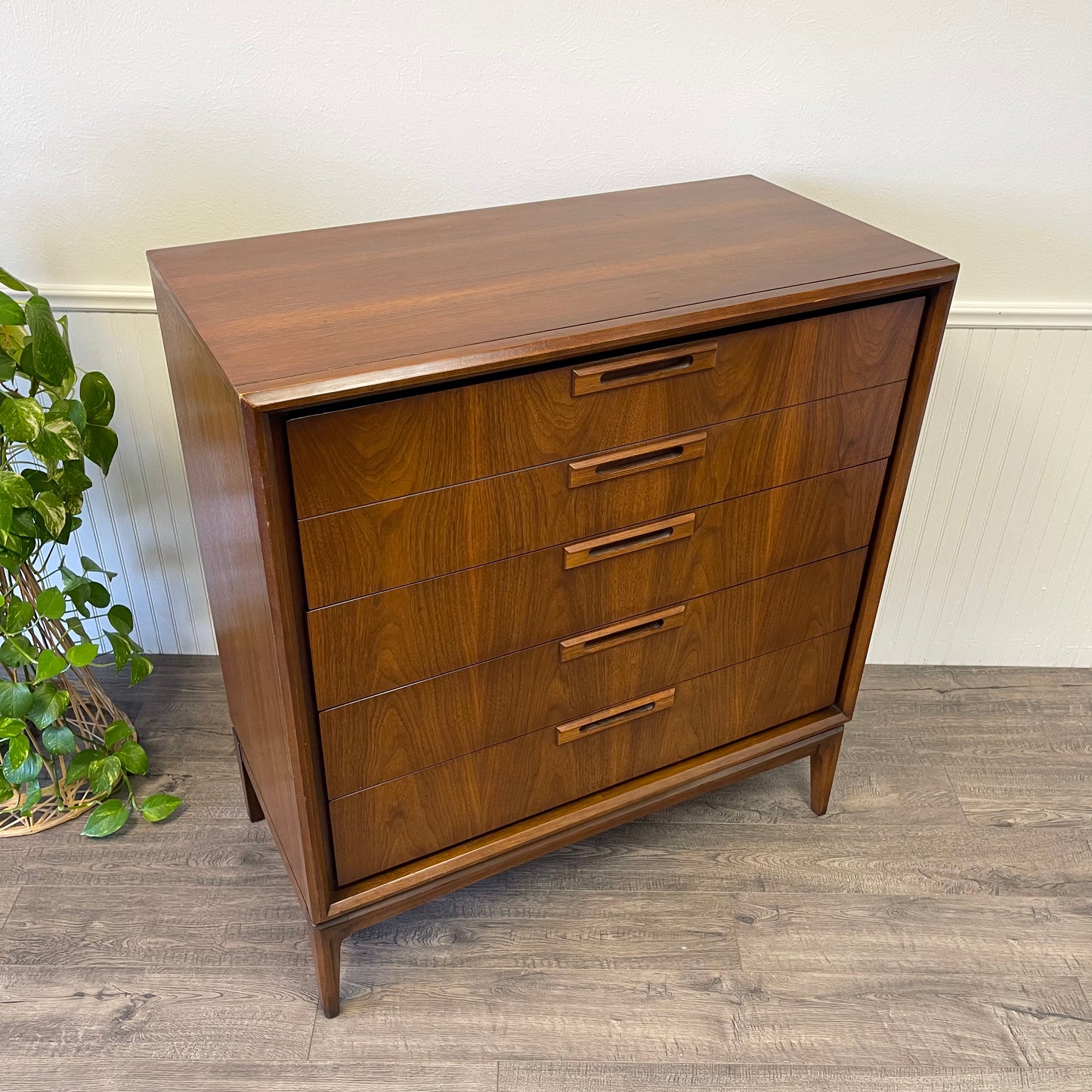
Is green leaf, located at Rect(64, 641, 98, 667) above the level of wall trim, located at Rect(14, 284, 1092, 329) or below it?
below

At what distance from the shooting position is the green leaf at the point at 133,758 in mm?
1801

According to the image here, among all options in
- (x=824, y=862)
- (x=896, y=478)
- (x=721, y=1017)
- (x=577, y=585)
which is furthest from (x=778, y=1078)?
(x=896, y=478)

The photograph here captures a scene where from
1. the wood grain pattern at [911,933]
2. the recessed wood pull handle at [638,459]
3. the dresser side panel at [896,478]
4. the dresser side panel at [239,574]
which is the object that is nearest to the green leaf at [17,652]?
the dresser side panel at [239,574]

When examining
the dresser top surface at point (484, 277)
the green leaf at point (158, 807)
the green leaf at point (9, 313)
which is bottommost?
the green leaf at point (158, 807)

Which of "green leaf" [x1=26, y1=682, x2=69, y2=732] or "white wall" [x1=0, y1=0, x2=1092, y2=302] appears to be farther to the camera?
"green leaf" [x1=26, y1=682, x2=69, y2=732]

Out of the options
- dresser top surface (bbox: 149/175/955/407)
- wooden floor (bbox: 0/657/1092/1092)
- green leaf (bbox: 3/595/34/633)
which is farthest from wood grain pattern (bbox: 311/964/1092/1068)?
dresser top surface (bbox: 149/175/955/407)

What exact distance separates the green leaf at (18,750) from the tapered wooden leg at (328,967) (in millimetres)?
588

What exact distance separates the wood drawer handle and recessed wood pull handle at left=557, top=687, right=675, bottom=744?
12 cm

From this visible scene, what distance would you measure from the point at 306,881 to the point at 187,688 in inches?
32.9

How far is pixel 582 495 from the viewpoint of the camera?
1.24 m

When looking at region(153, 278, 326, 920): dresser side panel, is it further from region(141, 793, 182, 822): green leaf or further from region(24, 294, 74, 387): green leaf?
region(141, 793, 182, 822): green leaf

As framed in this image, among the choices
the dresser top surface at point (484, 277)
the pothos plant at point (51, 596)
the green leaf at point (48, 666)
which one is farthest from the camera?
the green leaf at point (48, 666)

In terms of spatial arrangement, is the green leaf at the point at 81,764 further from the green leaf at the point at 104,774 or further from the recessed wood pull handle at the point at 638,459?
the recessed wood pull handle at the point at 638,459

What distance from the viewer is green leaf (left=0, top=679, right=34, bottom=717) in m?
1.62
